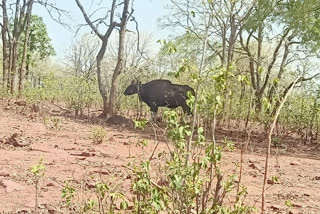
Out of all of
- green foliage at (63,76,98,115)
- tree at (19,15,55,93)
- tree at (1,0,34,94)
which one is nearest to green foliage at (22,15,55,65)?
tree at (19,15,55,93)

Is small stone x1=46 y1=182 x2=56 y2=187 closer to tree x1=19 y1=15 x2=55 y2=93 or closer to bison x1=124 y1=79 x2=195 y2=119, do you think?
bison x1=124 y1=79 x2=195 y2=119

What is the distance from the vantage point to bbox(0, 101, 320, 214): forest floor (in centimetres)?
515

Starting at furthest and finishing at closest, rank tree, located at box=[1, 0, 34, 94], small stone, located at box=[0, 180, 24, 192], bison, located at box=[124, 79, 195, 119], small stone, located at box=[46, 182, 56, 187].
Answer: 1. tree, located at box=[1, 0, 34, 94]
2. bison, located at box=[124, 79, 195, 119]
3. small stone, located at box=[46, 182, 56, 187]
4. small stone, located at box=[0, 180, 24, 192]

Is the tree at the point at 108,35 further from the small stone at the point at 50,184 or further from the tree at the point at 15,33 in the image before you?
the small stone at the point at 50,184

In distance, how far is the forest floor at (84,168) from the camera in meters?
5.15


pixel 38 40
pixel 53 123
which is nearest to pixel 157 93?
pixel 53 123

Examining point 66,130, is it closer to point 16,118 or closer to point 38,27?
point 16,118

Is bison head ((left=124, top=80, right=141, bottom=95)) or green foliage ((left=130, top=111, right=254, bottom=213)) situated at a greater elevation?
bison head ((left=124, top=80, right=141, bottom=95))

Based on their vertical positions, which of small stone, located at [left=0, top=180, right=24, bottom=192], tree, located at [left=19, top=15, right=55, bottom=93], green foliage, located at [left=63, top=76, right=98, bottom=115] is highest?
tree, located at [left=19, top=15, right=55, bottom=93]

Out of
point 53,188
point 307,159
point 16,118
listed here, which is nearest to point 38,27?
point 16,118

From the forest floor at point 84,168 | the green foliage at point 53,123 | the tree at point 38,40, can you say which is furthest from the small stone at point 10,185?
the tree at point 38,40

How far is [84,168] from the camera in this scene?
22.1ft

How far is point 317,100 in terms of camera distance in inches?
559

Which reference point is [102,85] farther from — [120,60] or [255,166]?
[255,166]
